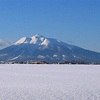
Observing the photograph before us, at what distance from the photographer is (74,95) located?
14836mm

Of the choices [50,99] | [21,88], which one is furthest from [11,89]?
A: [50,99]

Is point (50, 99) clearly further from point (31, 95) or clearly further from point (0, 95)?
point (0, 95)

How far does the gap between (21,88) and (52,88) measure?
161cm

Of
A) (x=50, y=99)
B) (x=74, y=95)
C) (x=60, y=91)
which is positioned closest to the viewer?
(x=50, y=99)

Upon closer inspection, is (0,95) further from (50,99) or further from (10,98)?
(50,99)

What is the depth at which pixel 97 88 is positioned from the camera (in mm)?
17016

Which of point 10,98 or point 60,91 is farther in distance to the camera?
point 60,91

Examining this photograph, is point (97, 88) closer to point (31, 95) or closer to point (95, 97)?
point (95, 97)

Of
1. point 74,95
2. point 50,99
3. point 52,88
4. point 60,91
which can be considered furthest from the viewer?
point 52,88

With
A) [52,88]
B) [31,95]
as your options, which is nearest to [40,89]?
[52,88]

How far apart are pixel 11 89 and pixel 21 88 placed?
2.10 feet

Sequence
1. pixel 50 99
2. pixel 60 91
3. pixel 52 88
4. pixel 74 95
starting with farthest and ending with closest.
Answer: pixel 52 88 < pixel 60 91 < pixel 74 95 < pixel 50 99

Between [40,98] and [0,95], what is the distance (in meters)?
1.84

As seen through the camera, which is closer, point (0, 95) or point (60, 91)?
point (0, 95)
